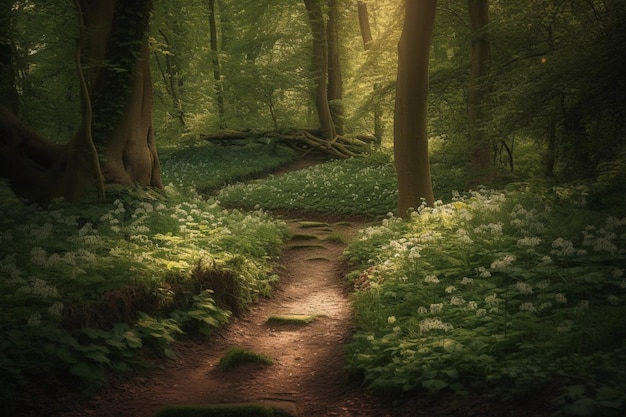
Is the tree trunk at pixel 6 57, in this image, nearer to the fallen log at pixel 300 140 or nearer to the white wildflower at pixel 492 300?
the white wildflower at pixel 492 300

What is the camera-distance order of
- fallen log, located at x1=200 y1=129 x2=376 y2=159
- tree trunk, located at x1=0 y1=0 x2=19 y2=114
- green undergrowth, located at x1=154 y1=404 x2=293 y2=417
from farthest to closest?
fallen log, located at x1=200 y1=129 x2=376 y2=159 < tree trunk, located at x1=0 y1=0 x2=19 y2=114 < green undergrowth, located at x1=154 y1=404 x2=293 y2=417

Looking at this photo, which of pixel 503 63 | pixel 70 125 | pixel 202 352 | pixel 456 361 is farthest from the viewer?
pixel 70 125

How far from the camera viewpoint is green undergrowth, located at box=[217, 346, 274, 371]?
19.9ft

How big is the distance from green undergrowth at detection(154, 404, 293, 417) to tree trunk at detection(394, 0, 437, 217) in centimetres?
730

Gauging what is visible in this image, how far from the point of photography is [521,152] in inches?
798

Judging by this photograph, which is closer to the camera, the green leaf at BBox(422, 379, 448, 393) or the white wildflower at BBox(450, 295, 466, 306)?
the green leaf at BBox(422, 379, 448, 393)

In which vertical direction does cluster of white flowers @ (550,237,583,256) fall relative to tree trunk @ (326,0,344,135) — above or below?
below

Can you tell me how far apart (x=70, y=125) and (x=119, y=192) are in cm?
1842

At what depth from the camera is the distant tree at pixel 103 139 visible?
36.5 ft

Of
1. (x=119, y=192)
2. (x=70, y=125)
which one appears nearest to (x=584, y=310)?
(x=119, y=192)

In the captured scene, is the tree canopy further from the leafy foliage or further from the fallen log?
the leafy foliage

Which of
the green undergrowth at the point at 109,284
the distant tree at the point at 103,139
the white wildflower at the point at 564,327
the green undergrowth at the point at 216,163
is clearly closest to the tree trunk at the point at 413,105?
the green undergrowth at the point at 109,284

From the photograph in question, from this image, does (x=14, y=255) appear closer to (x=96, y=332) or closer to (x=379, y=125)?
(x=96, y=332)

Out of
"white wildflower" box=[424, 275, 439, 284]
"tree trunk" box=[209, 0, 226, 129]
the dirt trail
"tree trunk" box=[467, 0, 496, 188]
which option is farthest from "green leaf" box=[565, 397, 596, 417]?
"tree trunk" box=[209, 0, 226, 129]
